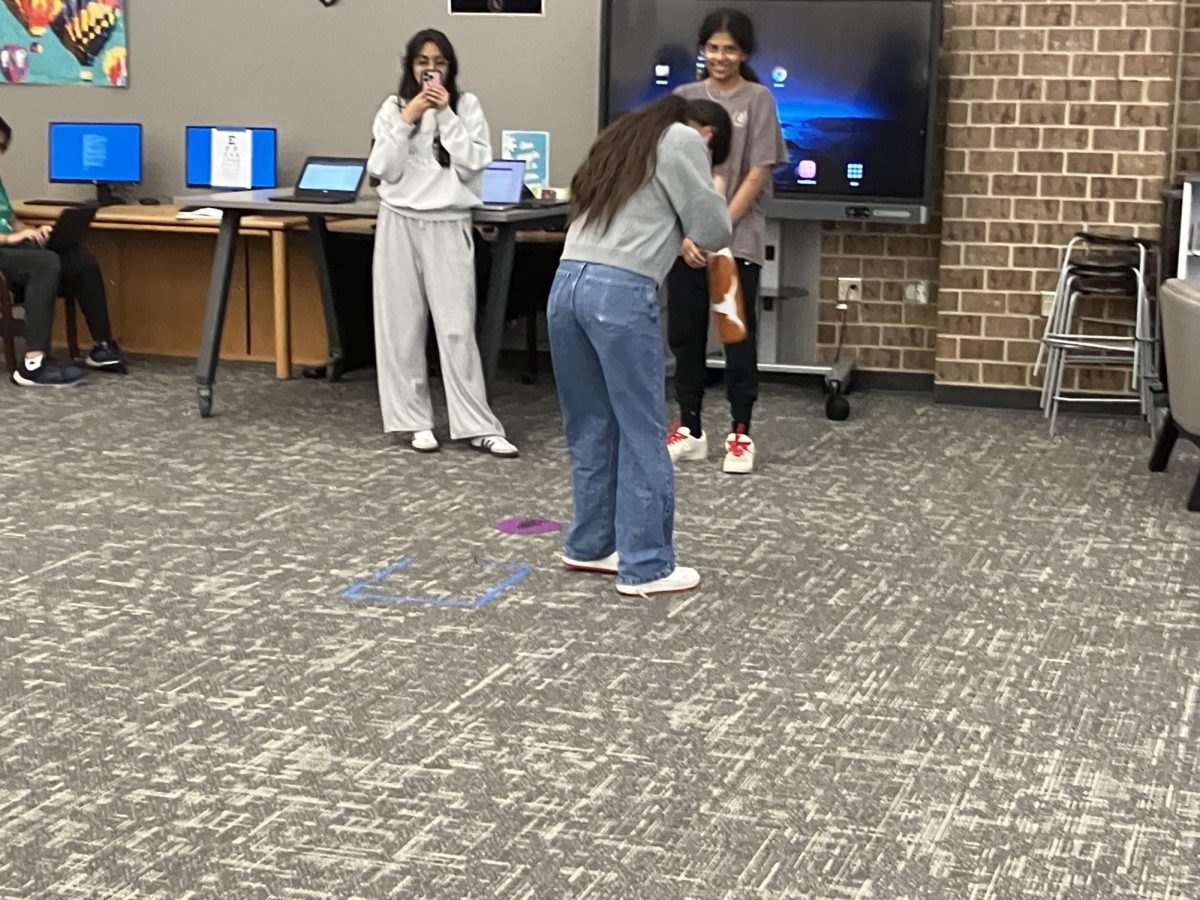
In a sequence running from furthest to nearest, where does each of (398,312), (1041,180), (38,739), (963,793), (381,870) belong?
(1041,180) → (398,312) → (38,739) → (963,793) → (381,870)

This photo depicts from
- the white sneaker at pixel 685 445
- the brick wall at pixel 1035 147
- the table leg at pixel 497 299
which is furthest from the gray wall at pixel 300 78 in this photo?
the white sneaker at pixel 685 445

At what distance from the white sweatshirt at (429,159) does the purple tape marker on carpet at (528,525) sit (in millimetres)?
1335

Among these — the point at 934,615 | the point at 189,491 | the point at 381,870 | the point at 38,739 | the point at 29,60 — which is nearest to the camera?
the point at 381,870

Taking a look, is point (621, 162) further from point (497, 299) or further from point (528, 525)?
point (497, 299)

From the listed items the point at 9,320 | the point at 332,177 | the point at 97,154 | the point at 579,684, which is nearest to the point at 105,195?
the point at 97,154

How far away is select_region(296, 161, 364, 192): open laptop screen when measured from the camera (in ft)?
22.3

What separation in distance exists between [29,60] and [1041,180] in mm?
4881

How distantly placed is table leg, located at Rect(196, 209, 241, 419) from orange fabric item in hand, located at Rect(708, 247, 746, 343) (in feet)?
7.95

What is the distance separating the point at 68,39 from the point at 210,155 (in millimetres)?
1055

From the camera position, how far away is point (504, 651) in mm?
3904

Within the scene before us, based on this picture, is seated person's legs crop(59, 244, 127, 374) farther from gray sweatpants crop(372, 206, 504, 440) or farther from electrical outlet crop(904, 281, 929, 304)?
electrical outlet crop(904, 281, 929, 304)

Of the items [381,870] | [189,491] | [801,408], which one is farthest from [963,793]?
[801,408]

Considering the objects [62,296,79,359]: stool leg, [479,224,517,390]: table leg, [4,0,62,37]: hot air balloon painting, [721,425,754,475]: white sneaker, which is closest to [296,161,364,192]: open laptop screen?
[479,224,517,390]: table leg

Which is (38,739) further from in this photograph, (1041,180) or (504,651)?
(1041,180)
